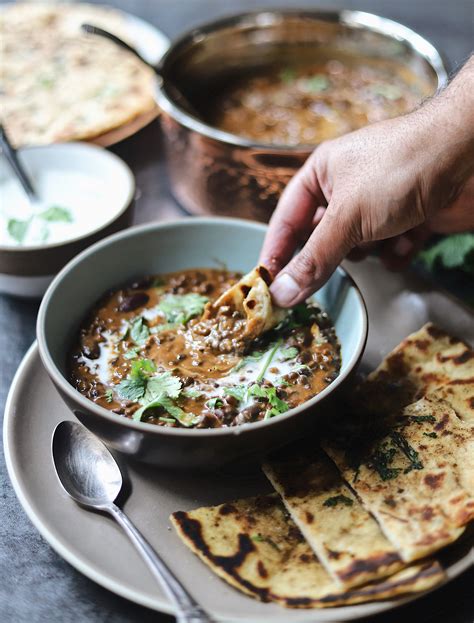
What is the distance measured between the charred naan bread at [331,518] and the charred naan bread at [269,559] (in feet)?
0.12

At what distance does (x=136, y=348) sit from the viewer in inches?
114

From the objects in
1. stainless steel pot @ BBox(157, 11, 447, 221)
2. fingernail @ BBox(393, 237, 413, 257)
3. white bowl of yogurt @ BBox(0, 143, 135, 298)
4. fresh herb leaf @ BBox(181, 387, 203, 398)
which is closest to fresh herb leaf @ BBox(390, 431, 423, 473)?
fresh herb leaf @ BBox(181, 387, 203, 398)

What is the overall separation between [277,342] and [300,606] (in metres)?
1.10

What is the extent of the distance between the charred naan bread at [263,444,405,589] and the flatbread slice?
0.04 meters

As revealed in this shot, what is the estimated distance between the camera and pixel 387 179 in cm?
274

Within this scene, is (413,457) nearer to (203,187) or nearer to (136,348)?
(136,348)

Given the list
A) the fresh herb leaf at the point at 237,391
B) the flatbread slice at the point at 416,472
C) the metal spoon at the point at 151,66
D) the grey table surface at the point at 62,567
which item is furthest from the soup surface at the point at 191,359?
the metal spoon at the point at 151,66

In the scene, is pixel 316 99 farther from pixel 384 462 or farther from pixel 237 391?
pixel 384 462

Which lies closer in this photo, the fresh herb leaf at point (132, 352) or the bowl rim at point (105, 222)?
the fresh herb leaf at point (132, 352)

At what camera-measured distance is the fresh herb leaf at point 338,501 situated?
7.92 ft

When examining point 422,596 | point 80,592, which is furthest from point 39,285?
point 422,596

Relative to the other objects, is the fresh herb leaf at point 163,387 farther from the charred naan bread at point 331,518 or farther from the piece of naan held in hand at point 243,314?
the charred naan bread at point 331,518

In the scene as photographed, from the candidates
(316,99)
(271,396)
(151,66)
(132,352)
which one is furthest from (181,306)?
(316,99)

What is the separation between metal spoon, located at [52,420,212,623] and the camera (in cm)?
217
